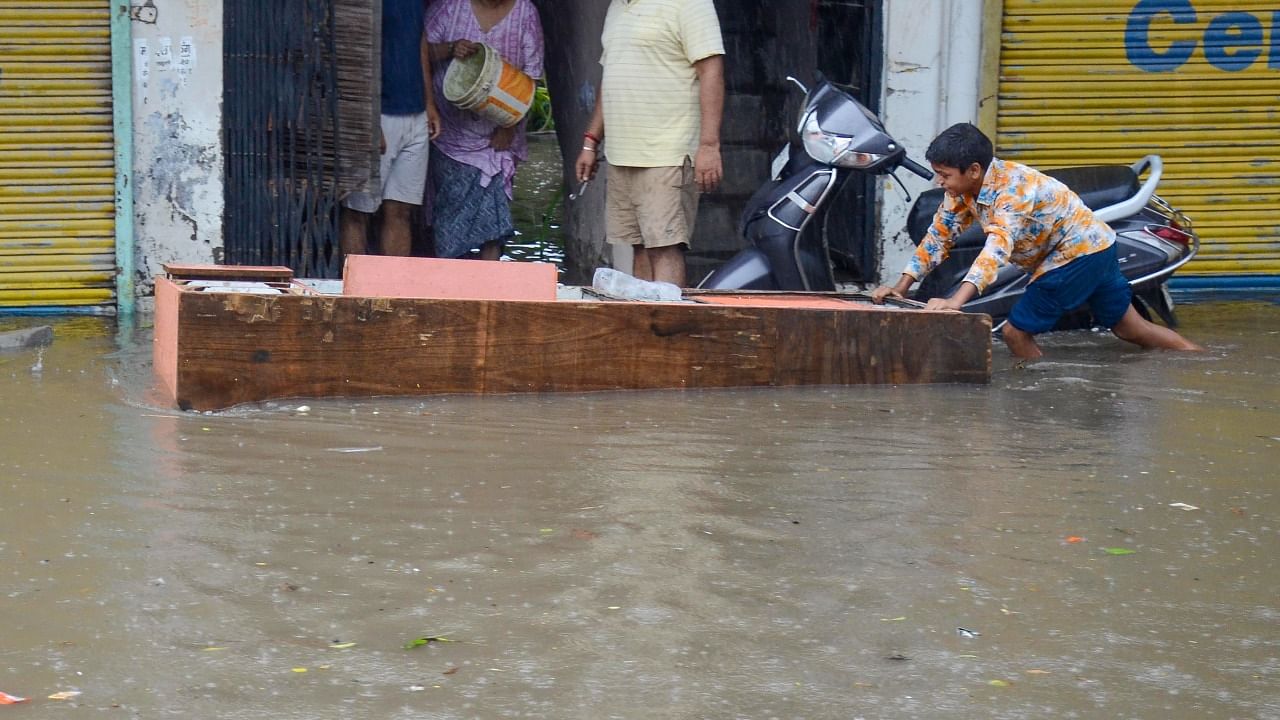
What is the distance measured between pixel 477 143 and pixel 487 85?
42cm

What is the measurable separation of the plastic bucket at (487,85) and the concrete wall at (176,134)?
1.14 metres

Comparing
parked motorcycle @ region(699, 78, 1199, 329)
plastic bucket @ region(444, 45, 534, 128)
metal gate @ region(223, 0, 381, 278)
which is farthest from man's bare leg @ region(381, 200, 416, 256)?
parked motorcycle @ region(699, 78, 1199, 329)

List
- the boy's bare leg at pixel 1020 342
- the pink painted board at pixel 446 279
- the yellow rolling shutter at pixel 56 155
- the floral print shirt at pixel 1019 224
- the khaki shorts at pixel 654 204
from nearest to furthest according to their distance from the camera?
the pink painted board at pixel 446 279
the floral print shirt at pixel 1019 224
the boy's bare leg at pixel 1020 342
the khaki shorts at pixel 654 204
the yellow rolling shutter at pixel 56 155

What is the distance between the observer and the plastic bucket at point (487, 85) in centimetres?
705

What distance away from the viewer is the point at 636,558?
3527 mm

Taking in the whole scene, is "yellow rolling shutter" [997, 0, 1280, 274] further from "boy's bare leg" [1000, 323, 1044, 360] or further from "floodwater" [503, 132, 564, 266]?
"floodwater" [503, 132, 564, 266]

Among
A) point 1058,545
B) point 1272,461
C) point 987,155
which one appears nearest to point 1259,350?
point 987,155

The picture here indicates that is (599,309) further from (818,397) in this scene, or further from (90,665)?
(90,665)

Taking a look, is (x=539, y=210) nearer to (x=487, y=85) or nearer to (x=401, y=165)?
(x=401, y=165)

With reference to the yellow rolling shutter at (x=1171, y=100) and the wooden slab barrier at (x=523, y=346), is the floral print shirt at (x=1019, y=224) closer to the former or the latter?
the wooden slab barrier at (x=523, y=346)

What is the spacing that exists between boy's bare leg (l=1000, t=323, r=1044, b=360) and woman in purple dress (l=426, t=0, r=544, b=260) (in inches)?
95.6

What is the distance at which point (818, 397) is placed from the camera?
18.0 feet

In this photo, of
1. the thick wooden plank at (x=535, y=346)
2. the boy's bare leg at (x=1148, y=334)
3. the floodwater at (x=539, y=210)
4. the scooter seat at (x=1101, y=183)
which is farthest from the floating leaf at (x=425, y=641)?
the floodwater at (x=539, y=210)

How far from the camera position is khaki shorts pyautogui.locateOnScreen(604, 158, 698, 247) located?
673 cm
